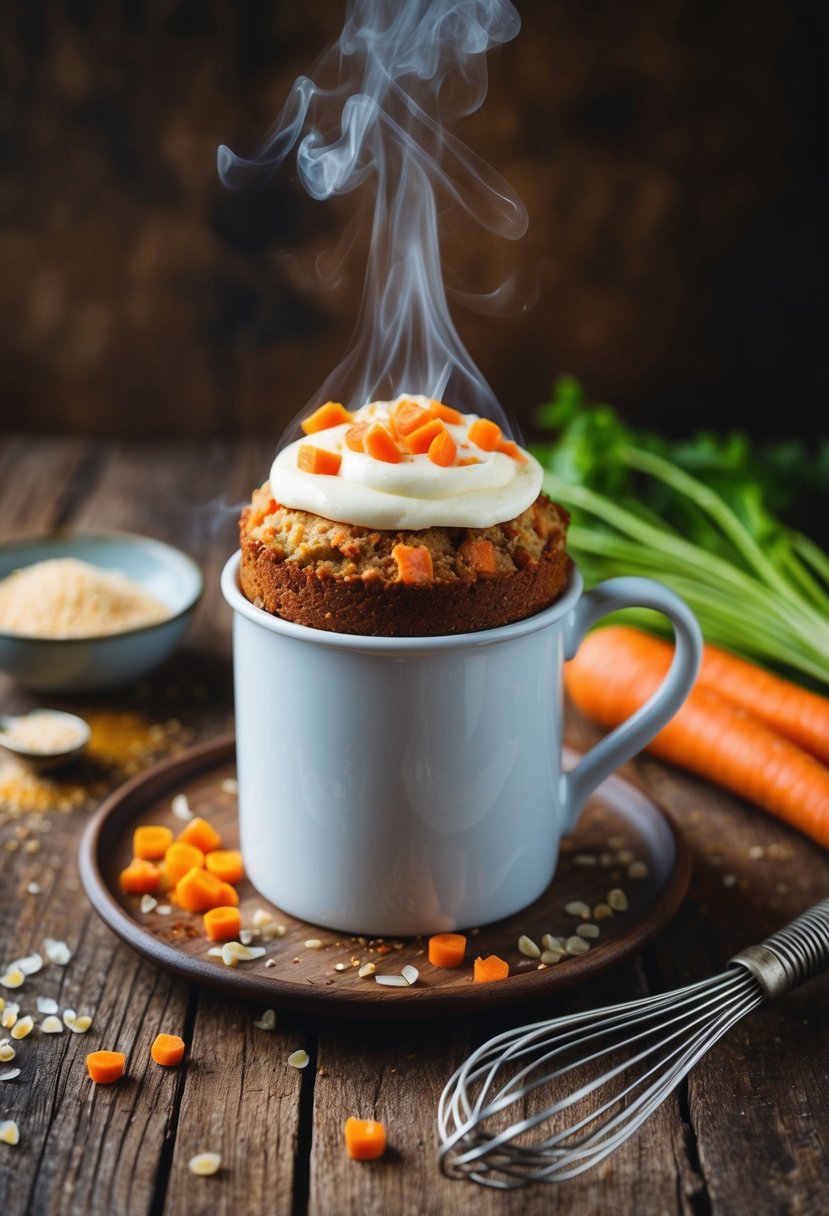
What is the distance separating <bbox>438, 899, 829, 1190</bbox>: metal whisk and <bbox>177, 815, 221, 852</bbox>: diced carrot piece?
0.50 m

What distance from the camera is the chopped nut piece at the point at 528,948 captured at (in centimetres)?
144

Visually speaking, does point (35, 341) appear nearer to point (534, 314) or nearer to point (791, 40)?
point (534, 314)

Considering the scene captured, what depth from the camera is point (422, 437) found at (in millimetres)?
1380

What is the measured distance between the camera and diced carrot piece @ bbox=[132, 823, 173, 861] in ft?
5.34

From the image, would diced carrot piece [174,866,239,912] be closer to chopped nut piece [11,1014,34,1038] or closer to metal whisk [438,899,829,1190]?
chopped nut piece [11,1014,34,1038]

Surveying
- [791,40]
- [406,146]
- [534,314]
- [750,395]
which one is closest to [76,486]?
[534,314]

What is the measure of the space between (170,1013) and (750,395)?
8.98ft

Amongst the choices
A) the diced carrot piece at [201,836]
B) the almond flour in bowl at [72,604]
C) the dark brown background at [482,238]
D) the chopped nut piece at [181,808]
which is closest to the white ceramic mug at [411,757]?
the diced carrot piece at [201,836]

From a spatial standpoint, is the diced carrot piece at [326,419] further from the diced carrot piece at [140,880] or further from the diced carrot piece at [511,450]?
the diced carrot piece at [140,880]

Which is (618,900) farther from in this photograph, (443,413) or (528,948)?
(443,413)

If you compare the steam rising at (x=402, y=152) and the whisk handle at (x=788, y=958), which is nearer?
the whisk handle at (x=788, y=958)

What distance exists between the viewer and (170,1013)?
1.41 metres

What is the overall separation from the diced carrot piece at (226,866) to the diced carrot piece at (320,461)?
54cm

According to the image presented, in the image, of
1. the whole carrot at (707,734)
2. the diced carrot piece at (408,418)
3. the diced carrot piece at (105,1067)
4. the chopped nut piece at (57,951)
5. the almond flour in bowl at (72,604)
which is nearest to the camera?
the diced carrot piece at (105,1067)
